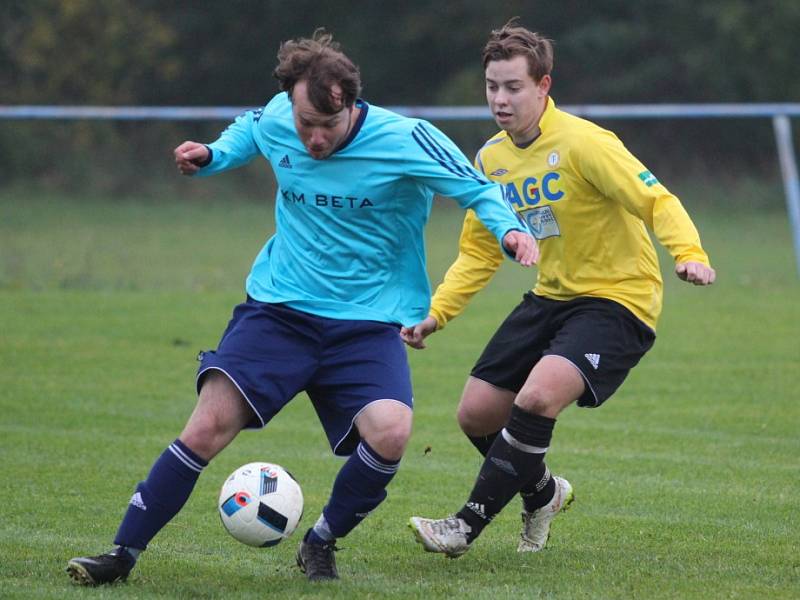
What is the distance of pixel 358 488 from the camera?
15.3 feet

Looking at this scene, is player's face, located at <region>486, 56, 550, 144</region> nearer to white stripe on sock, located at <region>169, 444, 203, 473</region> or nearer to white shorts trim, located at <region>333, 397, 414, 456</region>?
white shorts trim, located at <region>333, 397, 414, 456</region>

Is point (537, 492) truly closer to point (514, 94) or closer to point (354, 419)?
point (354, 419)

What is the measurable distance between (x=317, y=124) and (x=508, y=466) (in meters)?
1.43

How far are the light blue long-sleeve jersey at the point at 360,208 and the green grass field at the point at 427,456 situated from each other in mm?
1015

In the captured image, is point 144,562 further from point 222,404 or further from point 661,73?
point 661,73

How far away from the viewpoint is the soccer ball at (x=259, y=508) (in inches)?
183

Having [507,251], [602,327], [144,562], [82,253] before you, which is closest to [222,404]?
[144,562]

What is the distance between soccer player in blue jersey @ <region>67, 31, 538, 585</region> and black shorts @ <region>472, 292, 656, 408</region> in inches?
21.3

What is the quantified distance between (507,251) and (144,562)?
5.87 feet

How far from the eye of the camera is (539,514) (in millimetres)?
5336

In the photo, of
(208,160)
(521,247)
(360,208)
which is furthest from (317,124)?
(521,247)

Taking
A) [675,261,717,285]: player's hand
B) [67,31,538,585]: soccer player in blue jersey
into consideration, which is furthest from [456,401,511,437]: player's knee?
[675,261,717,285]: player's hand

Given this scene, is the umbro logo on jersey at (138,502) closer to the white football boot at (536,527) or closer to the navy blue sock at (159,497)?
the navy blue sock at (159,497)

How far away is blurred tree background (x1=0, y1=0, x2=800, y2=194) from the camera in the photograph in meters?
28.4
